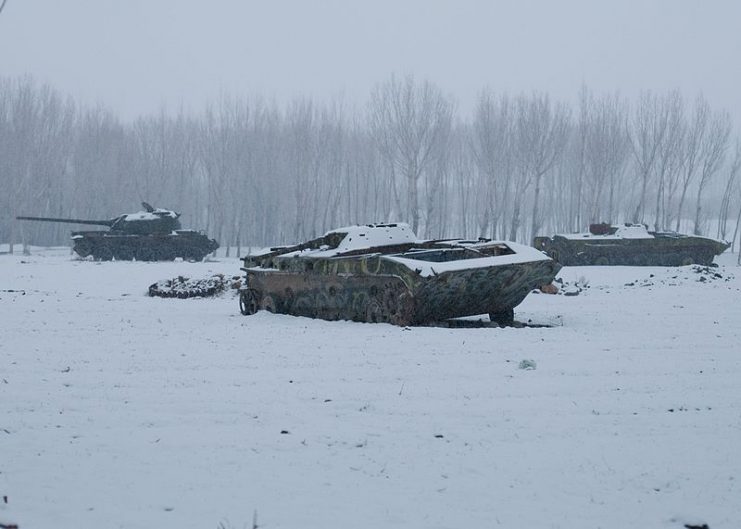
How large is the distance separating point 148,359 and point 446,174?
40528mm

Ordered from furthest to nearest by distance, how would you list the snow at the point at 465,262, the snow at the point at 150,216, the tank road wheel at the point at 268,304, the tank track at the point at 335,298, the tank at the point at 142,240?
the snow at the point at 150,216
the tank at the point at 142,240
the tank road wheel at the point at 268,304
the tank track at the point at 335,298
the snow at the point at 465,262

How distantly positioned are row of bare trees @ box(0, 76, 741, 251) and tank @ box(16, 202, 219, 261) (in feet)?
27.9

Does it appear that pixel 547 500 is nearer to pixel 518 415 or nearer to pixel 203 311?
pixel 518 415

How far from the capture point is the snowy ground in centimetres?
325

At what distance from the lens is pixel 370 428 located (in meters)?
4.49

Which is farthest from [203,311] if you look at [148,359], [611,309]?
[611,309]

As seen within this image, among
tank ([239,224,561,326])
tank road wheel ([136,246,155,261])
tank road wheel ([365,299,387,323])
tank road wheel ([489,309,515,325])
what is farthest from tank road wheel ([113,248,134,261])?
tank road wheel ([489,309,515,325])

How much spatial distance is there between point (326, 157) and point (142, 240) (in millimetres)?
16823

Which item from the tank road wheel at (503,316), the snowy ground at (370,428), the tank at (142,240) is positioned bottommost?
the snowy ground at (370,428)

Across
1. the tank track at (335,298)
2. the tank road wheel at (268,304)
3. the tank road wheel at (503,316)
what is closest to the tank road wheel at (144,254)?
the tank track at (335,298)

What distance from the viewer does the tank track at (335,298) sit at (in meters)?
9.55

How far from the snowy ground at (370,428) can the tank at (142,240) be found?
65.2ft

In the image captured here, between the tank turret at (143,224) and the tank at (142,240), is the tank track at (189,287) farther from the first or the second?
the tank turret at (143,224)

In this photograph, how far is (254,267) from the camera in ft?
39.5
